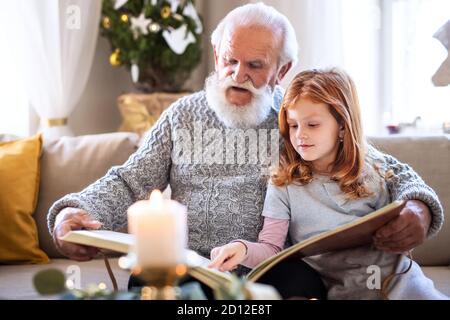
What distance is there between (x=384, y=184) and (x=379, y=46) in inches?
69.5

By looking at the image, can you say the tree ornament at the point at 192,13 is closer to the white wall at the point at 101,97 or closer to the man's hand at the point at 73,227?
A: the white wall at the point at 101,97

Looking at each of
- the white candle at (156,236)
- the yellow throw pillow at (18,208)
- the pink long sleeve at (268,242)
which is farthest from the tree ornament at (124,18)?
the white candle at (156,236)

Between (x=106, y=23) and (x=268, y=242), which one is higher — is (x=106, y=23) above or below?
above

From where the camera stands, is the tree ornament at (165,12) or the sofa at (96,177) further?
the tree ornament at (165,12)

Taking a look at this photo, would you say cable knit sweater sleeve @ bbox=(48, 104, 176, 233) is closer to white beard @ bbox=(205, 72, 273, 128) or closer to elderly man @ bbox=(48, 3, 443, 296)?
elderly man @ bbox=(48, 3, 443, 296)

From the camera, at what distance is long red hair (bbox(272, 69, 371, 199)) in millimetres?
1770

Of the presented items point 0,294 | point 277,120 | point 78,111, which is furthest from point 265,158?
point 78,111

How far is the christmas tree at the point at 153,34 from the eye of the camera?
355cm

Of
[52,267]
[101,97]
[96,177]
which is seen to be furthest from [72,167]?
[101,97]

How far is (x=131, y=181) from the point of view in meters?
2.01

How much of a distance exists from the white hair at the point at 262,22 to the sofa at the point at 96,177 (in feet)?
1.47

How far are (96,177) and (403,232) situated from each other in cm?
119

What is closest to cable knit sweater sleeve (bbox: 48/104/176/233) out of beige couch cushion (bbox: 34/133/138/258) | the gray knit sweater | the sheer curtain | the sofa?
the gray knit sweater

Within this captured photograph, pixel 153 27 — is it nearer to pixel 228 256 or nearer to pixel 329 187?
pixel 329 187
